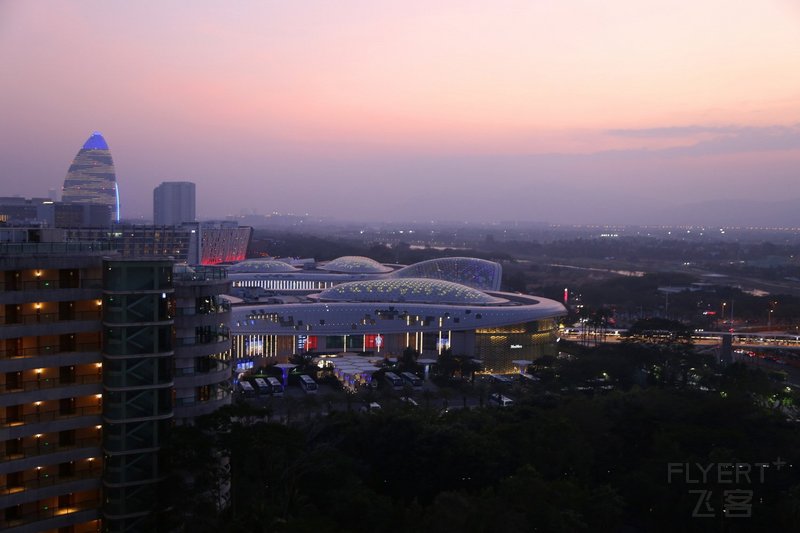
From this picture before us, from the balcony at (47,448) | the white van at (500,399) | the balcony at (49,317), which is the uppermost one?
the balcony at (49,317)

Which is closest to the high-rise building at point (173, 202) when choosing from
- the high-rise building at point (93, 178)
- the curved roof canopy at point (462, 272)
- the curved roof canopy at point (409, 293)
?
the high-rise building at point (93, 178)

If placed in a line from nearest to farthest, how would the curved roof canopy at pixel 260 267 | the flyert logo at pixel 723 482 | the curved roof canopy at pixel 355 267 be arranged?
the flyert logo at pixel 723 482 → the curved roof canopy at pixel 260 267 → the curved roof canopy at pixel 355 267

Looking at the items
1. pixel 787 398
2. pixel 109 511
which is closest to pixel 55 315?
pixel 109 511

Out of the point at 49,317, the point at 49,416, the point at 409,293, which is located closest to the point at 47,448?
the point at 49,416

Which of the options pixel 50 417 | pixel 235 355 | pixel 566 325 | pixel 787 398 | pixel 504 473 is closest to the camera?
pixel 50 417

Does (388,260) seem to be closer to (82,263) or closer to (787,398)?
(787,398)

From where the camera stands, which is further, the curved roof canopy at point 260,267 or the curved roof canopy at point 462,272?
the curved roof canopy at point 260,267

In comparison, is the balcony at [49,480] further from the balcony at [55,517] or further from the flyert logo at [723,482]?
the flyert logo at [723,482]
